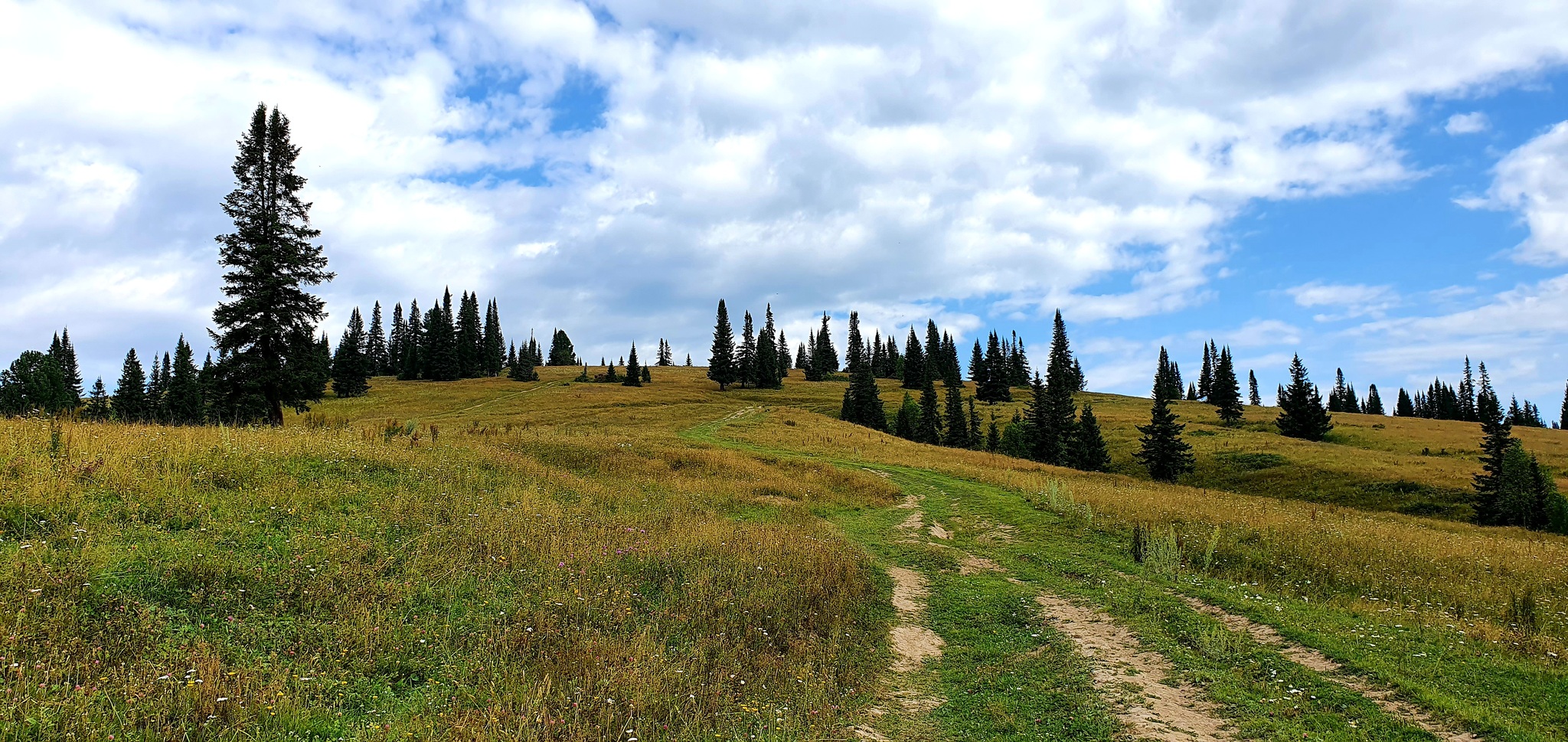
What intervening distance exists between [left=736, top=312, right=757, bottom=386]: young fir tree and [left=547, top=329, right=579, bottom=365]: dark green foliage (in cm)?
7455

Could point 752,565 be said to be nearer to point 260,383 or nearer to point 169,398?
point 260,383

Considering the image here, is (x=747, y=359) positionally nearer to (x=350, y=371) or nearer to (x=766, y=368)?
(x=766, y=368)

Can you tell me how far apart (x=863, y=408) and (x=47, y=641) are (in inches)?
3224

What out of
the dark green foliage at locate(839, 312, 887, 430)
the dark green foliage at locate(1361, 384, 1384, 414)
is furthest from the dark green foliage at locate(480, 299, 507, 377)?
the dark green foliage at locate(1361, 384, 1384, 414)

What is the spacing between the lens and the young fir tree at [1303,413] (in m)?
78.0

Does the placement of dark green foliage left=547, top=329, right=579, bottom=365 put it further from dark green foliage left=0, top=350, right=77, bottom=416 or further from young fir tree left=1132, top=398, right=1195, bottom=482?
young fir tree left=1132, top=398, right=1195, bottom=482

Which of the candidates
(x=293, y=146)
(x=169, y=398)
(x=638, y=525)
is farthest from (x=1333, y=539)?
(x=169, y=398)

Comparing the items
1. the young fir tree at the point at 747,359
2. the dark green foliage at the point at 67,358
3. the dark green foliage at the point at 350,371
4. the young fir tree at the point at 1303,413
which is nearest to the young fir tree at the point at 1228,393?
the young fir tree at the point at 1303,413

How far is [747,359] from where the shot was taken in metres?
114

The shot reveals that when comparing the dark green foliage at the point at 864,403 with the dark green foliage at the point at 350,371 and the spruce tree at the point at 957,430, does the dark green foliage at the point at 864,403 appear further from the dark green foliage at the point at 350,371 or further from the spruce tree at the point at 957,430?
the dark green foliage at the point at 350,371

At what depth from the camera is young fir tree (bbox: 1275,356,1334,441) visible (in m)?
78.0

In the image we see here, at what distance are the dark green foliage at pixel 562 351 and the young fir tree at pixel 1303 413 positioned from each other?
14893 centimetres

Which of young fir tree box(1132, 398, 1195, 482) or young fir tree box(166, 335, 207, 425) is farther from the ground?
young fir tree box(166, 335, 207, 425)

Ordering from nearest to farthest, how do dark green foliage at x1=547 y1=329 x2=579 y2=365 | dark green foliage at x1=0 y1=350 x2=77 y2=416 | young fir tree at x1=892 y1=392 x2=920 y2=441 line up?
dark green foliage at x1=0 y1=350 x2=77 y2=416
young fir tree at x1=892 y1=392 x2=920 y2=441
dark green foliage at x1=547 y1=329 x2=579 y2=365
